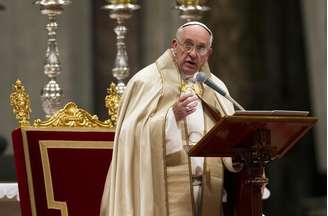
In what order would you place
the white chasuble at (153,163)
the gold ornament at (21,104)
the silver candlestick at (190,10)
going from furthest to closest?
1. the silver candlestick at (190,10)
2. the gold ornament at (21,104)
3. the white chasuble at (153,163)

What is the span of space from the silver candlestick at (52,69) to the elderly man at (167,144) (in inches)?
54.8

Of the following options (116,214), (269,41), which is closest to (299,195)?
(269,41)

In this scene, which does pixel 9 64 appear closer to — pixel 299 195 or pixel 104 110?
pixel 104 110

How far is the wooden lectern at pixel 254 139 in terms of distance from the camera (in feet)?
23.9

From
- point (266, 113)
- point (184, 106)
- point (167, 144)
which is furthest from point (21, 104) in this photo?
point (266, 113)

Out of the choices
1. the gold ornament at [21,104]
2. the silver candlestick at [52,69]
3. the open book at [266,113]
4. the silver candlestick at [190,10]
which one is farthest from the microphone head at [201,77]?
the silver candlestick at [190,10]

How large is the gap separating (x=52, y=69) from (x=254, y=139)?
2249 mm

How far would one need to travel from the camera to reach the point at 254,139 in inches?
294

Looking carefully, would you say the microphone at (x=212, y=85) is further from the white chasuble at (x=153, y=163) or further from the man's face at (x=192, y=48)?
the white chasuble at (x=153, y=163)

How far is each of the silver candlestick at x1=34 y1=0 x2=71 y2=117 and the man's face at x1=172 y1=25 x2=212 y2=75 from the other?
1.64m

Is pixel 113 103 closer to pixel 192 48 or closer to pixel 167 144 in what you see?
pixel 167 144

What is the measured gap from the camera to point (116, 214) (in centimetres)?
780

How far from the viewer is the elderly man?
7.75 meters

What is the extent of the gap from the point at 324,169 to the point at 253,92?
859mm
